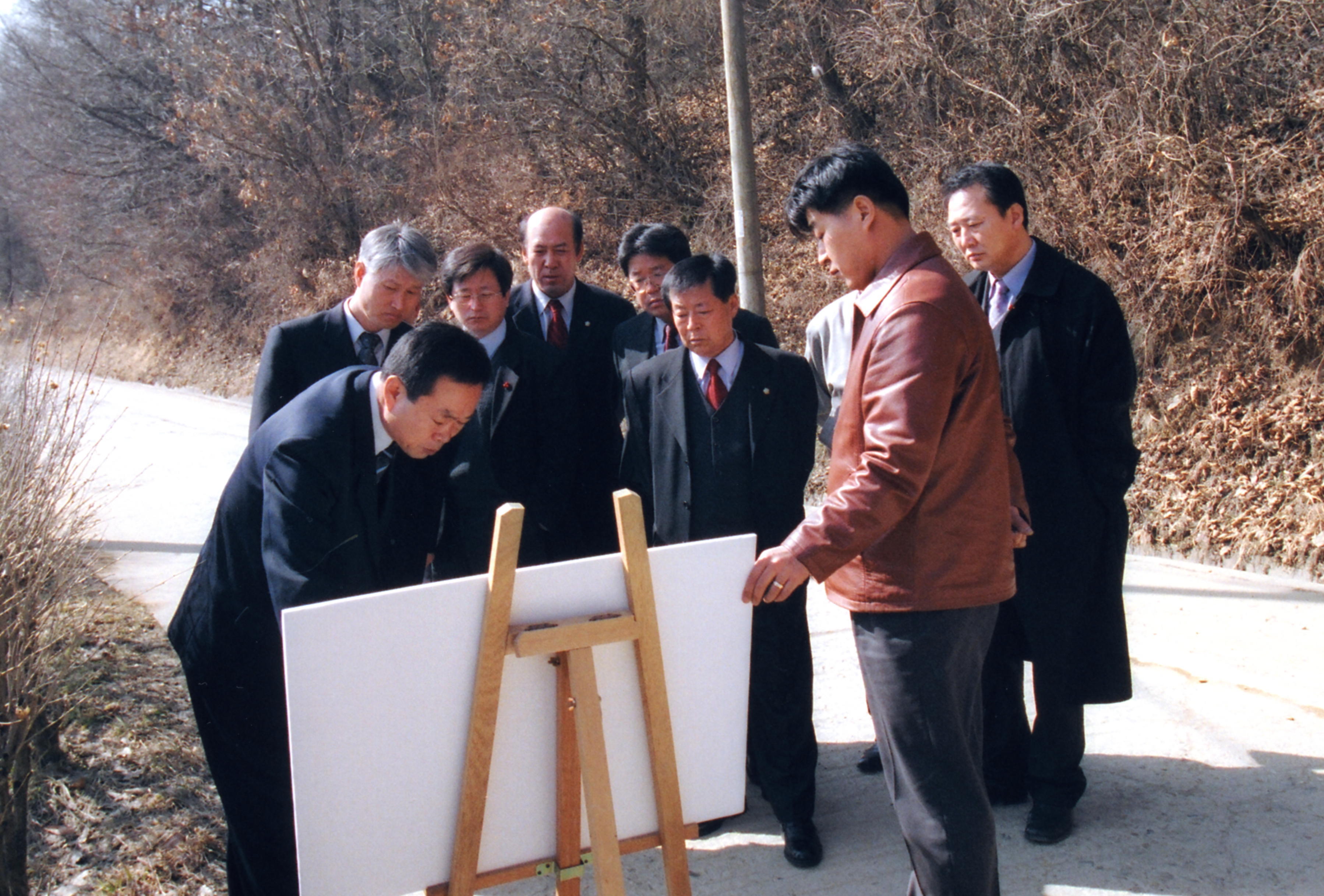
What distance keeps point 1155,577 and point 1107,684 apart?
2.93 metres

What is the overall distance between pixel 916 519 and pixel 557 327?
2.58 meters

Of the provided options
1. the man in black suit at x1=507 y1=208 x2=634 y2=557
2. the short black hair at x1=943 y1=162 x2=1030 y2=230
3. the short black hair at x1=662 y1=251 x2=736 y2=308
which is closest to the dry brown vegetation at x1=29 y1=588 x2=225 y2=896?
the man in black suit at x1=507 y1=208 x2=634 y2=557

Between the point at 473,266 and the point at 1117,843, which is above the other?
the point at 473,266

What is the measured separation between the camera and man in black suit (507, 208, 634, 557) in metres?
4.23

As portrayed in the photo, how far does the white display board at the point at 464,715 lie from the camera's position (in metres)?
2.12

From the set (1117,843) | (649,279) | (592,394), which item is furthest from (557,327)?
(1117,843)

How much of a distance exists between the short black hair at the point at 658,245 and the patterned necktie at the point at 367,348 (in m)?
1.02

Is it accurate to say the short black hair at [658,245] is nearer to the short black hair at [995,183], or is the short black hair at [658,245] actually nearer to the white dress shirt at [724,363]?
the white dress shirt at [724,363]

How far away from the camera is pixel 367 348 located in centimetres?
394

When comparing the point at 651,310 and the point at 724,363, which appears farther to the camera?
the point at 651,310

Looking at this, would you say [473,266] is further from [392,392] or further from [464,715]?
[464,715]

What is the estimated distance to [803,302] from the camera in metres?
10.6

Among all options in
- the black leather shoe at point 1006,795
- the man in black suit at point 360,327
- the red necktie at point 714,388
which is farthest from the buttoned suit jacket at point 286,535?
the black leather shoe at point 1006,795

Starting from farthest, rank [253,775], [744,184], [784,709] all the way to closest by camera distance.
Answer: [744,184] → [784,709] → [253,775]
